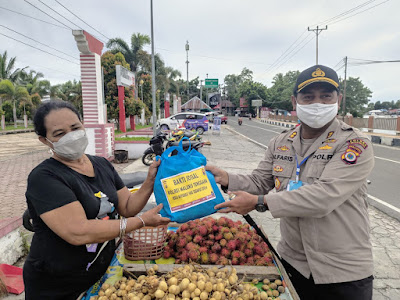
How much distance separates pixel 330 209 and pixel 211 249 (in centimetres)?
105

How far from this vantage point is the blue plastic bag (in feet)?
5.77

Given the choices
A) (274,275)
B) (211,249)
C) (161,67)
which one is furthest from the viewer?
(161,67)

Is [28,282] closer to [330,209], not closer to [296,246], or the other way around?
[296,246]

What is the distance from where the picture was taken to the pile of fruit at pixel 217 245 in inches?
77.2

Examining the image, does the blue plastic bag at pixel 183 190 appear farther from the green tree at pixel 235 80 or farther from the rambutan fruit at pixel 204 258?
the green tree at pixel 235 80

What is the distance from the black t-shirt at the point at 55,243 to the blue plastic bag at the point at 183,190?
427 mm

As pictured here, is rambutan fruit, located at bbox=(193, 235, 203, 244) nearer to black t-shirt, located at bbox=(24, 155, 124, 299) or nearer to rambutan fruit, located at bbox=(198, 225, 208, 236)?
rambutan fruit, located at bbox=(198, 225, 208, 236)

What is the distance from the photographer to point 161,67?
28.7 m

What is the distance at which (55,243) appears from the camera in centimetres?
146

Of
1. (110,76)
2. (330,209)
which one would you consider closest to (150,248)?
(330,209)

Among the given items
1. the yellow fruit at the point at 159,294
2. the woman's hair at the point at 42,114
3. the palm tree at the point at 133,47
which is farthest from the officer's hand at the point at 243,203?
the palm tree at the point at 133,47

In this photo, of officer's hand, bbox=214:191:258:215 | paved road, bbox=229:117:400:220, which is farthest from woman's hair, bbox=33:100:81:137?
paved road, bbox=229:117:400:220

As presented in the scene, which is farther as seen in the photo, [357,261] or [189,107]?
[189,107]

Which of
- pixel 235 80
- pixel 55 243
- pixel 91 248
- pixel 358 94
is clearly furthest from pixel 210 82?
pixel 235 80
